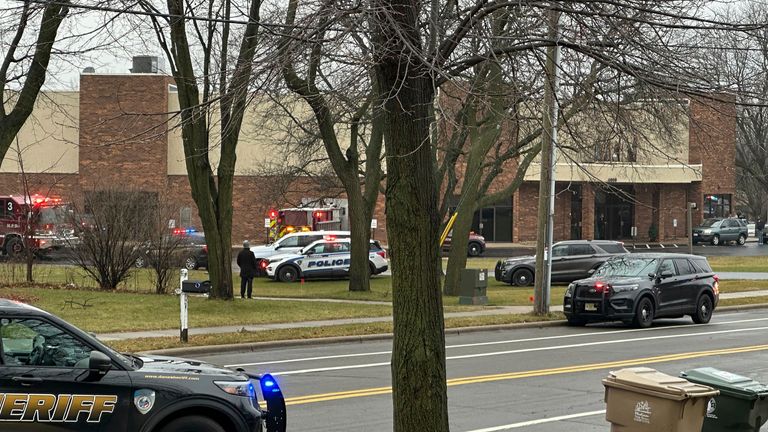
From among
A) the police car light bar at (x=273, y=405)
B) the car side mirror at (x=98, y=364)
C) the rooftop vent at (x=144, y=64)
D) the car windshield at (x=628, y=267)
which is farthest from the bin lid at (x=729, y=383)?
the rooftop vent at (x=144, y=64)

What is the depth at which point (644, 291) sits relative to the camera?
2295cm

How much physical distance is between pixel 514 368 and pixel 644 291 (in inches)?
326

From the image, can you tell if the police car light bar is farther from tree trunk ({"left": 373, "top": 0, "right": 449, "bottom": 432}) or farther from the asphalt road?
the asphalt road

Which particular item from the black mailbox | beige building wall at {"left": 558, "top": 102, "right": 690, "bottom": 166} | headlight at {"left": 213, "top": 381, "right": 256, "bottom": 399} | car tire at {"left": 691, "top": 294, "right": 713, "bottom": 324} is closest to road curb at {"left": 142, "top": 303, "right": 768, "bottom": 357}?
the black mailbox

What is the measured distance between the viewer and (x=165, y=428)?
310 inches

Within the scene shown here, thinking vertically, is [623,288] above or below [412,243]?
below

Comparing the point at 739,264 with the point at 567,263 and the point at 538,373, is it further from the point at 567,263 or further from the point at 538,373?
the point at 538,373

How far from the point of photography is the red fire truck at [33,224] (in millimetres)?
28469

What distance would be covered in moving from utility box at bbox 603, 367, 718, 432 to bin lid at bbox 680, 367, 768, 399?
0.40 m

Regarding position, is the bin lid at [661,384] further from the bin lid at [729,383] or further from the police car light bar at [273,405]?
the police car light bar at [273,405]

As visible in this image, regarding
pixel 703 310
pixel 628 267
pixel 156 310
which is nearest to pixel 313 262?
pixel 156 310

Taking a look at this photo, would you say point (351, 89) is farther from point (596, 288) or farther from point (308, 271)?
point (308, 271)

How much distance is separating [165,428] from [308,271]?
102 ft

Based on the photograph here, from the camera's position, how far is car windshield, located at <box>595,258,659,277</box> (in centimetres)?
2352
